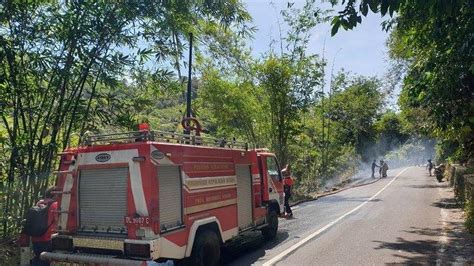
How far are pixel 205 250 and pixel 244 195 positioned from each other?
1.83 meters

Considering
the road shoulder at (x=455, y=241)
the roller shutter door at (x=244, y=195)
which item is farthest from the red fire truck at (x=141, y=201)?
the road shoulder at (x=455, y=241)

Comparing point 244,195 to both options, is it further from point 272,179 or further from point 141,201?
point 141,201

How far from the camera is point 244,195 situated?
8.34m

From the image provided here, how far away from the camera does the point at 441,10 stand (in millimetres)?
4641

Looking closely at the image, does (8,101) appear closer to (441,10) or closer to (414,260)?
(441,10)

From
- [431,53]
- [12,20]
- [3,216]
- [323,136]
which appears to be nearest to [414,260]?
[431,53]

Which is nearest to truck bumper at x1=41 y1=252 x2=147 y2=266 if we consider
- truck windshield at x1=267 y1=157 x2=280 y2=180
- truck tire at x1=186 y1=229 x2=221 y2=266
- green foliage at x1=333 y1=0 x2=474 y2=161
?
truck tire at x1=186 y1=229 x2=221 y2=266

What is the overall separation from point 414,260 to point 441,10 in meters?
4.71

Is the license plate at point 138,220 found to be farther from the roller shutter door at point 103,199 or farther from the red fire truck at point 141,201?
the roller shutter door at point 103,199

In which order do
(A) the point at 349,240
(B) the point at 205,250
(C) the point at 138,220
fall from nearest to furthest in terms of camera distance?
(C) the point at 138,220 < (B) the point at 205,250 < (A) the point at 349,240

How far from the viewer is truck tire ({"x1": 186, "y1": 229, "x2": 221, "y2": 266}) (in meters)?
6.42

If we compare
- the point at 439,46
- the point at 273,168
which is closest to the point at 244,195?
the point at 273,168

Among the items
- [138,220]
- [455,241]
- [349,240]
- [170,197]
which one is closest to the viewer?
[138,220]

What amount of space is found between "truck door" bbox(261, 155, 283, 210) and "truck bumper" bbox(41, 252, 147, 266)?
443 centimetres
